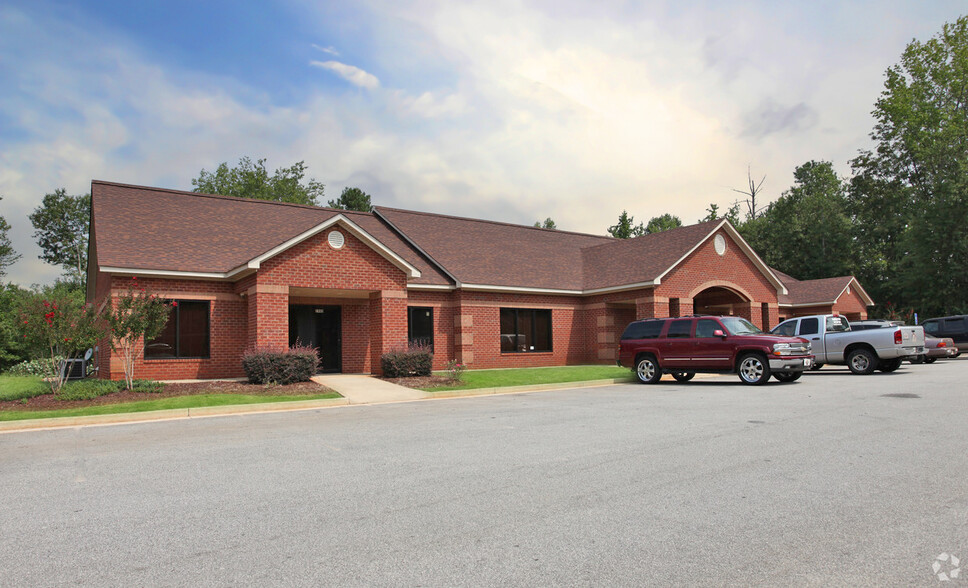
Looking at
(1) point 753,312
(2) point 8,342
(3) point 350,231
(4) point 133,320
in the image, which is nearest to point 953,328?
(1) point 753,312

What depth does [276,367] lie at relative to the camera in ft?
54.2

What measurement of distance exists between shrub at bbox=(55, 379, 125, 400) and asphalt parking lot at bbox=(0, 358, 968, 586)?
3618 millimetres

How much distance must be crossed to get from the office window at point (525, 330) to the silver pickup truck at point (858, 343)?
29.9 feet

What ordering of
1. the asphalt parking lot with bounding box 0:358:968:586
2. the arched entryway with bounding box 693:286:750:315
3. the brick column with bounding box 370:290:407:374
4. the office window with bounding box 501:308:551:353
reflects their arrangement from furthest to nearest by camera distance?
the arched entryway with bounding box 693:286:750:315, the office window with bounding box 501:308:551:353, the brick column with bounding box 370:290:407:374, the asphalt parking lot with bounding box 0:358:968:586

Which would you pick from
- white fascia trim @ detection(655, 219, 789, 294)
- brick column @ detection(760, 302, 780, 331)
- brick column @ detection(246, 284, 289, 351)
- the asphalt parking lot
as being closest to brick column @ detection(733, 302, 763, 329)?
brick column @ detection(760, 302, 780, 331)

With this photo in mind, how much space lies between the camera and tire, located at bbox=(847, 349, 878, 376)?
66.1 ft

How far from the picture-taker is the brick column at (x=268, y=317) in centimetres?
1755

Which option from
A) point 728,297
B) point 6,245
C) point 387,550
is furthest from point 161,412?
point 6,245

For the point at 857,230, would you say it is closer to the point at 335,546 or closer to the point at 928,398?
the point at 928,398

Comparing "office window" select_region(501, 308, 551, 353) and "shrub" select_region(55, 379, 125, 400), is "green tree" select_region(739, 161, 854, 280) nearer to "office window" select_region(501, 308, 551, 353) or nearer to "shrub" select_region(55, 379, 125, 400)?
"office window" select_region(501, 308, 551, 353)

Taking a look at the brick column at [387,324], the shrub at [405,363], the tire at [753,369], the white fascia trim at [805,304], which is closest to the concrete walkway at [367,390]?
the shrub at [405,363]

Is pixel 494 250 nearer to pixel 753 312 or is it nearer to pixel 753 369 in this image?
pixel 753 312

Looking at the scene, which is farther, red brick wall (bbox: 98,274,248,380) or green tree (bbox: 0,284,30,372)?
green tree (bbox: 0,284,30,372)

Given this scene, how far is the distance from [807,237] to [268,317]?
46.8 metres
